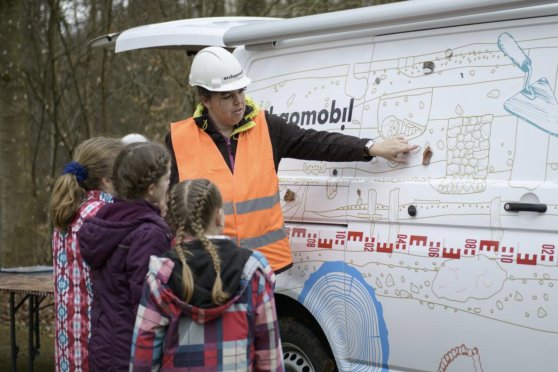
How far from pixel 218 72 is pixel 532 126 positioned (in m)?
1.58

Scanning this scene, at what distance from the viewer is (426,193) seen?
439 cm

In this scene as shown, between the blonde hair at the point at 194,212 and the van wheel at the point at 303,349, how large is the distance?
1795 millimetres

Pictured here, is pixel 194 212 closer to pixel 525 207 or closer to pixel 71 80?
pixel 525 207

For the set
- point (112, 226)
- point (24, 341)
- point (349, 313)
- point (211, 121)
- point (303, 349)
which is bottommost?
point (24, 341)

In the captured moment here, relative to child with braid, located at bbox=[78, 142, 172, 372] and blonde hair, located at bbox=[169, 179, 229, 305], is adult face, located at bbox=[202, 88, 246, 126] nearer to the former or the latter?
child with braid, located at bbox=[78, 142, 172, 372]

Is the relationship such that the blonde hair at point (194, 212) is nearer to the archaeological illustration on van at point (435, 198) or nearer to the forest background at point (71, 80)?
the archaeological illustration on van at point (435, 198)

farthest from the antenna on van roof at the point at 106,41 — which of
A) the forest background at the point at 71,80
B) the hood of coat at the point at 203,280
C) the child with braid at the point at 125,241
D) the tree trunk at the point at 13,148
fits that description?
the tree trunk at the point at 13,148

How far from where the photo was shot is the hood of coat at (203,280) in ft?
10.9

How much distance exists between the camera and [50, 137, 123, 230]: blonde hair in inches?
176

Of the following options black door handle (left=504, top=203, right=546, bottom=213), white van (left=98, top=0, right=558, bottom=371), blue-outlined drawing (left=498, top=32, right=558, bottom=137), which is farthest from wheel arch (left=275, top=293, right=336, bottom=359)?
blue-outlined drawing (left=498, top=32, right=558, bottom=137)

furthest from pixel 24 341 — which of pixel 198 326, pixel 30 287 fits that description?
pixel 198 326

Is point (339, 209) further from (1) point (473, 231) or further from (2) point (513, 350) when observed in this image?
(2) point (513, 350)

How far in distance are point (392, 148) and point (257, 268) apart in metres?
1.36

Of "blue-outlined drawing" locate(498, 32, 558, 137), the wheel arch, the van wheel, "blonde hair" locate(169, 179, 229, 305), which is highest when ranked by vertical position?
"blue-outlined drawing" locate(498, 32, 558, 137)
